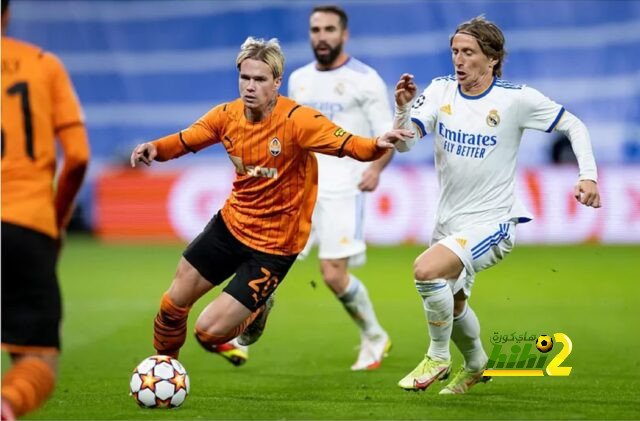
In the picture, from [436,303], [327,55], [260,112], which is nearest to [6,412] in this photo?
[260,112]

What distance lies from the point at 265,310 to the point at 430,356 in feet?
4.62

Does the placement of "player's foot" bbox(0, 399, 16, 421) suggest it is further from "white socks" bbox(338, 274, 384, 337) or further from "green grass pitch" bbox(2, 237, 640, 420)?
"white socks" bbox(338, 274, 384, 337)

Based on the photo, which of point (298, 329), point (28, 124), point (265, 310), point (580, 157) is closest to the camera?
point (28, 124)

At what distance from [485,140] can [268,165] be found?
4.51ft

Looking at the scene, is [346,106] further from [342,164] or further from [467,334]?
[467,334]

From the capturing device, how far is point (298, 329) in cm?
1096

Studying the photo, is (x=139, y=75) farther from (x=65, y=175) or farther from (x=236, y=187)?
(x=65, y=175)

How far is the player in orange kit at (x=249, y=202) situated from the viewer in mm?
6949

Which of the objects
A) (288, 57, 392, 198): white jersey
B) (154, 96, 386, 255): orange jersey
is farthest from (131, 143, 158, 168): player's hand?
(288, 57, 392, 198): white jersey

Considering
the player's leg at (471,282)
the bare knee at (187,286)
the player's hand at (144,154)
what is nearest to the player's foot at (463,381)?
the player's leg at (471,282)

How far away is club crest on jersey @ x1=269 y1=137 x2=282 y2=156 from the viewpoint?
6957mm

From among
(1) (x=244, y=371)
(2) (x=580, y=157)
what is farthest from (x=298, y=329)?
(2) (x=580, y=157)

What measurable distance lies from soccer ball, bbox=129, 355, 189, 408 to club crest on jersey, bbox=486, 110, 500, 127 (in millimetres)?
2449

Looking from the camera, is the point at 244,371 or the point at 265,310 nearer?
the point at 265,310
